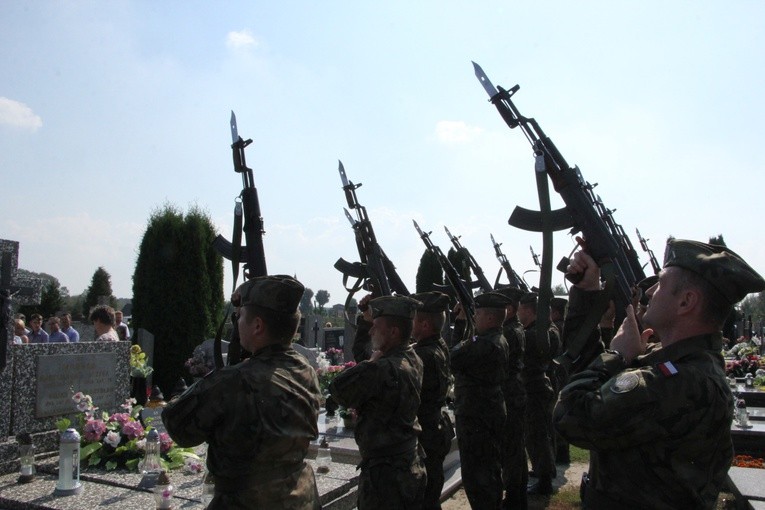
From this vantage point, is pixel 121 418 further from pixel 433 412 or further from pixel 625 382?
pixel 625 382

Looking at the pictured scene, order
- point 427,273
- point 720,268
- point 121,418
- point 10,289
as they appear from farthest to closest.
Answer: point 427,273, point 121,418, point 10,289, point 720,268

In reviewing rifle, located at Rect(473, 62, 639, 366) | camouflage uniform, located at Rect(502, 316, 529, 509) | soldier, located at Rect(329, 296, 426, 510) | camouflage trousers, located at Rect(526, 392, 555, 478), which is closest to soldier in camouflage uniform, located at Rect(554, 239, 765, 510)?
rifle, located at Rect(473, 62, 639, 366)

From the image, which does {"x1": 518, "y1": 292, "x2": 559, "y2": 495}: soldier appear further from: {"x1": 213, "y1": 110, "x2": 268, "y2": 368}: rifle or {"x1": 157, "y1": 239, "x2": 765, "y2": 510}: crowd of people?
{"x1": 213, "y1": 110, "x2": 268, "y2": 368}: rifle

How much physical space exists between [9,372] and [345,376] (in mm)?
3461

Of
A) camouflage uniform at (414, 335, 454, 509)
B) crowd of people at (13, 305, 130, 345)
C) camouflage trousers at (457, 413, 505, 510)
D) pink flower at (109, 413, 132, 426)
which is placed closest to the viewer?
camouflage uniform at (414, 335, 454, 509)

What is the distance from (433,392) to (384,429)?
1.24m

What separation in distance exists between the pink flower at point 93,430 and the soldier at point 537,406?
4798 mm

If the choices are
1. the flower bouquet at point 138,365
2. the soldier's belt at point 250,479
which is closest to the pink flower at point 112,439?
the flower bouquet at point 138,365

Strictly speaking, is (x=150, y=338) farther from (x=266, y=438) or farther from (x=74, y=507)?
(x=266, y=438)

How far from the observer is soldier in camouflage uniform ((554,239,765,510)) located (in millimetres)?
2215

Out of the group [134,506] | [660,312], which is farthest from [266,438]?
[134,506]

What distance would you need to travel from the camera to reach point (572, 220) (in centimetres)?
350

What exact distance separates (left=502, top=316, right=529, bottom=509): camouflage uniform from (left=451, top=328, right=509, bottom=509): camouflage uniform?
15.8 inches

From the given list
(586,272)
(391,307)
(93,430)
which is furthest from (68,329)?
(586,272)
